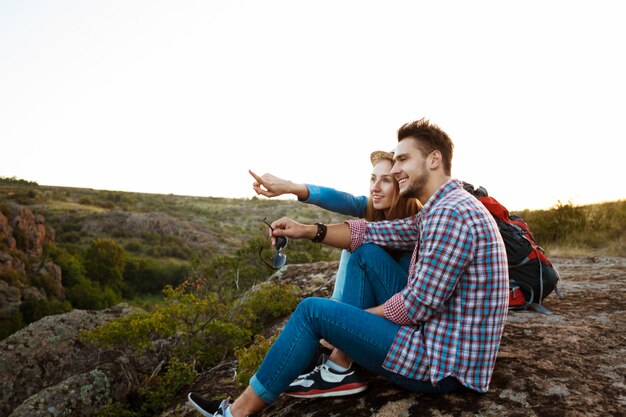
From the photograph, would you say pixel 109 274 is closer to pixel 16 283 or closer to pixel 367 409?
pixel 16 283

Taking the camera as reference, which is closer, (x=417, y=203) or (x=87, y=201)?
(x=417, y=203)

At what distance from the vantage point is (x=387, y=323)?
2.22 m

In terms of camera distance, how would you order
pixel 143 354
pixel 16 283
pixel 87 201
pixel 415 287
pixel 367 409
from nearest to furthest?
pixel 415 287 < pixel 367 409 < pixel 143 354 < pixel 16 283 < pixel 87 201

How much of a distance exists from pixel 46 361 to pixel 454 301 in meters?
5.27

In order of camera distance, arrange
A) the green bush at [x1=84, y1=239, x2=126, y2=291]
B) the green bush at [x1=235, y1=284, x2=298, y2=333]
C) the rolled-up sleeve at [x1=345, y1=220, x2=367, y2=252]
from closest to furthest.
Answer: the rolled-up sleeve at [x1=345, y1=220, x2=367, y2=252] → the green bush at [x1=235, y1=284, x2=298, y2=333] → the green bush at [x1=84, y1=239, x2=126, y2=291]

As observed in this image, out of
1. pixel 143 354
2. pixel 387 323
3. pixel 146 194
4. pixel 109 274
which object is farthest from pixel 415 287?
pixel 146 194

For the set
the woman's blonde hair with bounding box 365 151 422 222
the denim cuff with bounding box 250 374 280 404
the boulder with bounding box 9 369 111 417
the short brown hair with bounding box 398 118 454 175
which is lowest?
the boulder with bounding box 9 369 111 417

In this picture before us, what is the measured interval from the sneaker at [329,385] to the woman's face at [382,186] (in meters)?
1.37

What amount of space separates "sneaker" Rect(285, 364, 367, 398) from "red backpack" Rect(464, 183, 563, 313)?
167 cm

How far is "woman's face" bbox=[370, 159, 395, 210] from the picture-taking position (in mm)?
3436

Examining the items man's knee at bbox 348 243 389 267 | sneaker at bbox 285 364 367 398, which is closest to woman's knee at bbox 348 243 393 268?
man's knee at bbox 348 243 389 267

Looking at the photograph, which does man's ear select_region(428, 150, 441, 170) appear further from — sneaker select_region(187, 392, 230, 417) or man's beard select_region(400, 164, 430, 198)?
sneaker select_region(187, 392, 230, 417)

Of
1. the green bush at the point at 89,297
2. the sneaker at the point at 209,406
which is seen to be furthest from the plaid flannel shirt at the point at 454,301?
the green bush at the point at 89,297

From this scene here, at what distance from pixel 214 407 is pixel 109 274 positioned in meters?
19.7
